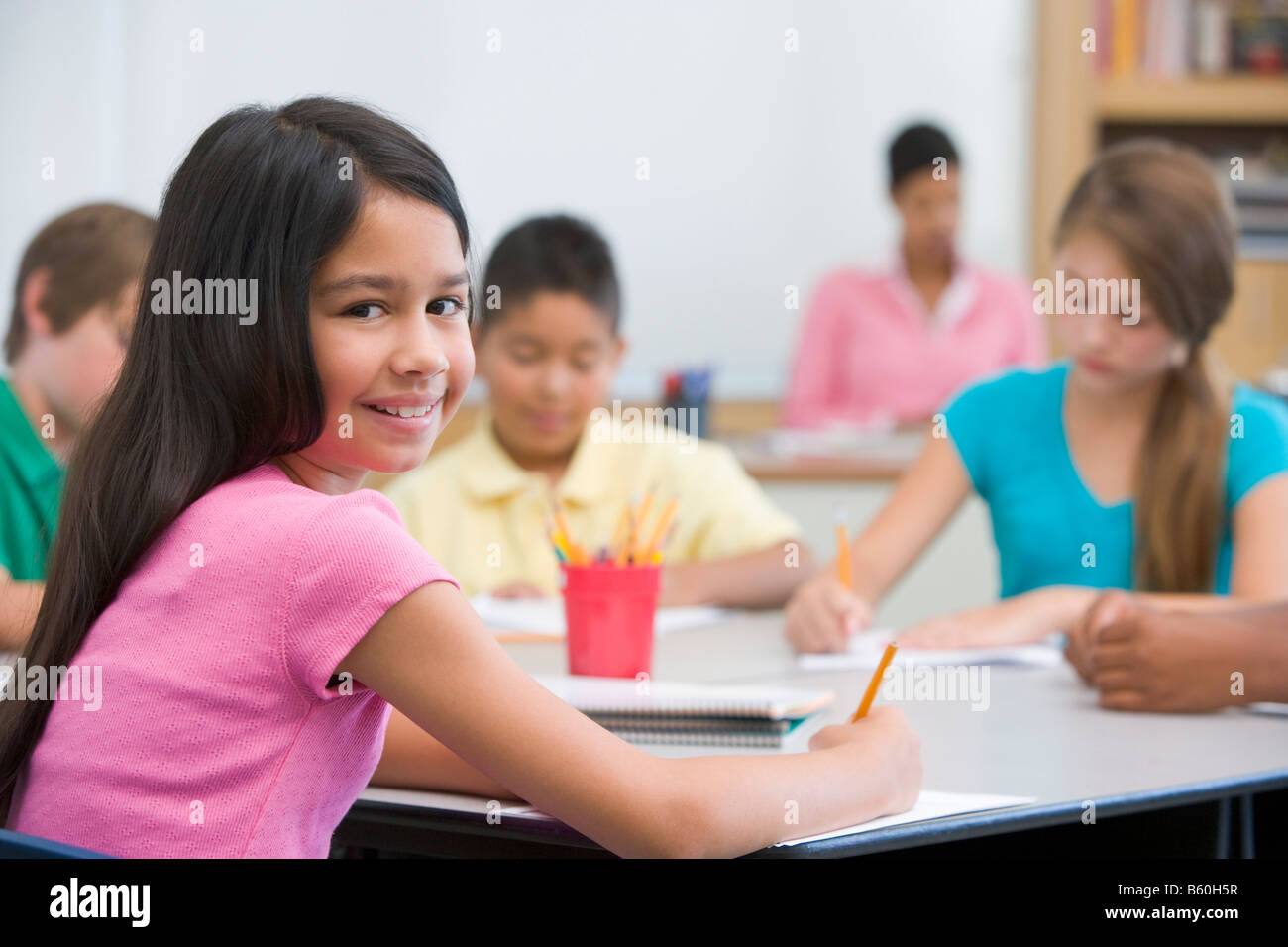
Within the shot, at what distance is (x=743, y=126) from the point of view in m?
4.66

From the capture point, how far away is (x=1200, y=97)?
Answer: 4539 mm

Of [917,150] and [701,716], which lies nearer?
[701,716]

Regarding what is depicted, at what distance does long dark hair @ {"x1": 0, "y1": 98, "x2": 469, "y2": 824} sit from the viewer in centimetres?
99

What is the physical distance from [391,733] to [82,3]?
371cm

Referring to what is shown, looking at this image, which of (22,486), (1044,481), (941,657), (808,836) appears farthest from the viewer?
(1044,481)

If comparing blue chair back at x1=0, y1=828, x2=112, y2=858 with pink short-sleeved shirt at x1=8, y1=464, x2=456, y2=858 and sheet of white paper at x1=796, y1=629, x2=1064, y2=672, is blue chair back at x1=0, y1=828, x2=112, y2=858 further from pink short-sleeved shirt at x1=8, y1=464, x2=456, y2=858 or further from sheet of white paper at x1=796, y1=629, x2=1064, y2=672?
sheet of white paper at x1=796, y1=629, x2=1064, y2=672

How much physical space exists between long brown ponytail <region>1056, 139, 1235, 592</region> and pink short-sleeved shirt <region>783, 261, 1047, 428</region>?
232 centimetres

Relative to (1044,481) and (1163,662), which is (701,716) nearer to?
(1163,662)

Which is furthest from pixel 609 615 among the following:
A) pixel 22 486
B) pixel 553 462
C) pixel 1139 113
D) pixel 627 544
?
pixel 1139 113

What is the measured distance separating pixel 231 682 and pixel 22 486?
115 centimetres

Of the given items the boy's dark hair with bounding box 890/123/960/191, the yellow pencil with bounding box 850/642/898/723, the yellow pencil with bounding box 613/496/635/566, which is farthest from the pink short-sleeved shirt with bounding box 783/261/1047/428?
the yellow pencil with bounding box 850/642/898/723

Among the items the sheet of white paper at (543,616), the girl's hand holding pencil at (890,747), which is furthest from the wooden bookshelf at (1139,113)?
the girl's hand holding pencil at (890,747)

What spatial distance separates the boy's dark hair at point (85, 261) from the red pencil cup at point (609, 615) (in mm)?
773
